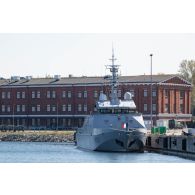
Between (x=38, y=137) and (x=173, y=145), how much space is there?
48.1 m

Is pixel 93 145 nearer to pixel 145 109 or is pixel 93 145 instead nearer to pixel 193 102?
pixel 145 109

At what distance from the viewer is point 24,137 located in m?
132

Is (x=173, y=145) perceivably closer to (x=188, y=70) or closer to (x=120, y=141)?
(x=120, y=141)

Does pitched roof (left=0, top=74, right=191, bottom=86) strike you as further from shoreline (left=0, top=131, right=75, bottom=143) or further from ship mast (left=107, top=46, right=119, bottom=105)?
ship mast (left=107, top=46, right=119, bottom=105)

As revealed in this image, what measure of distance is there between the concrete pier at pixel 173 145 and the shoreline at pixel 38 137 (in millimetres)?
32196

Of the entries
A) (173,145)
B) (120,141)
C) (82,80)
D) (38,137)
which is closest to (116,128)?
(120,141)

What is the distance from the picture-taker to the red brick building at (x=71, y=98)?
140 m

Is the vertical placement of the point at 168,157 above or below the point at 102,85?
below

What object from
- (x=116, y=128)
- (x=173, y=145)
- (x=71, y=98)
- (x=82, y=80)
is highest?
(x=82, y=80)

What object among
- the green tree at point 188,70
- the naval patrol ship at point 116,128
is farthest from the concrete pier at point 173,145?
the green tree at point 188,70

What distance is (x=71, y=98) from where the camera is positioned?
147750mm

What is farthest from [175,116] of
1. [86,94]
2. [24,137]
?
[24,137]

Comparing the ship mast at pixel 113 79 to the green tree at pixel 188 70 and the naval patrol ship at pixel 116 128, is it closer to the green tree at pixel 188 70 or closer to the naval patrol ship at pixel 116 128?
the naval patrol ship at pixel 116 128

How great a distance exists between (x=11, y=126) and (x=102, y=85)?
19476 mm
